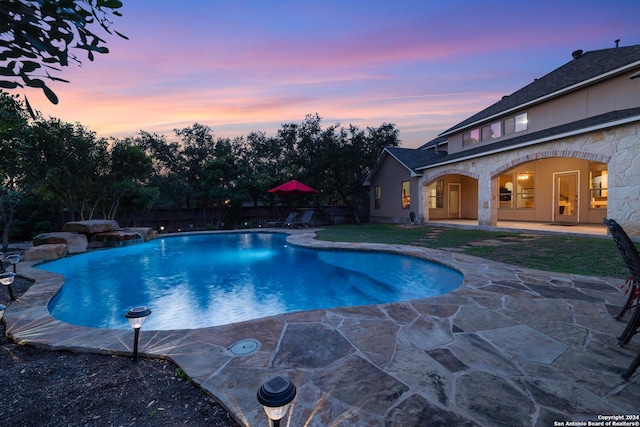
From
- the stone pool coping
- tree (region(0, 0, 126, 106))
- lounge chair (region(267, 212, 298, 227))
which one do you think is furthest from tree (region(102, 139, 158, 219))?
tree (region(0, 0, 126, 106))

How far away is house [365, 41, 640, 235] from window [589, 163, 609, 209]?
33 mm

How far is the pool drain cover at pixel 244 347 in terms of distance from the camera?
271 centimetres

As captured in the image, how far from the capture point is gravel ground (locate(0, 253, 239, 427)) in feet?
6.34

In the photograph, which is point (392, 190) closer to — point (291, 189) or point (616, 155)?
point (291, 189)

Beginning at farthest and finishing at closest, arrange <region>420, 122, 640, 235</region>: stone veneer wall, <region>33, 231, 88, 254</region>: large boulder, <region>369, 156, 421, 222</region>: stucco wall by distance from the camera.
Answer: <region>369, 156, 421, 222</region>: stucco wall < <region>33, 231, 88, 254</region>: large boulder < <region>420, 122, 640, 235</region>: stone veneer wall

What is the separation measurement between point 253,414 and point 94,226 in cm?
1251

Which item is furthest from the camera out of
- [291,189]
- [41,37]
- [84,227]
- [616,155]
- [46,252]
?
[291,189]

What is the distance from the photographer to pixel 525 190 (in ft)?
46.6

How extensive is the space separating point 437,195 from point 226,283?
1395 centimetres

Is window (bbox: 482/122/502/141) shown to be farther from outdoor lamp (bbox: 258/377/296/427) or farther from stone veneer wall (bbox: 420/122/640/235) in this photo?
outdoor lamp (bbox: 258/377/296/427)

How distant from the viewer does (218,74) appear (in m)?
12.5

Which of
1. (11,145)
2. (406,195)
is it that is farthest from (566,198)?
(11,145)

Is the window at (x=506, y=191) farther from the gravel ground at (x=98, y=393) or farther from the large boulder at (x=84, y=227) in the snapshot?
the large boulder at (x=84, y=227)

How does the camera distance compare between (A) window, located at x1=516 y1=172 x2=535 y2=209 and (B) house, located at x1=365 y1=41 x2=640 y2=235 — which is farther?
(A) window, located at x1=516 y1=172 x2=535 y2=209
